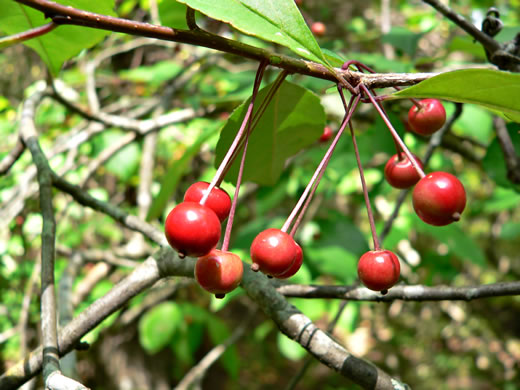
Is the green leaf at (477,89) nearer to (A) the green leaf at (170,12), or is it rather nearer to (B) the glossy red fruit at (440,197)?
(B) the glossy red fruit at (440,197)

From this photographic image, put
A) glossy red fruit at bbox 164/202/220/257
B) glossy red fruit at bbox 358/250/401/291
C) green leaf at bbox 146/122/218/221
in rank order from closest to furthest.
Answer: glossy red fruit at bbox 164/202/220/257 < glossy red fruit at bbox 358/250/401/291 < green leaf at bbox 146/122/218/221

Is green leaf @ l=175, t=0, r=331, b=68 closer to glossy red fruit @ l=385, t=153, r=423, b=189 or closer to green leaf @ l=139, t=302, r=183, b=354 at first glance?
glossy red fruit @ l=385, t=153, r=423, b=189

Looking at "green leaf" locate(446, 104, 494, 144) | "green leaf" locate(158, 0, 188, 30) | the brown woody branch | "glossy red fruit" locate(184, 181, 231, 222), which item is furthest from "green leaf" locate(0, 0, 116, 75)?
"green leaf" locate(446, 104, 494, 144)

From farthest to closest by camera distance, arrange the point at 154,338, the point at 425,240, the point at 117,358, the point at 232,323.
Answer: the point at 232,323 < the point at 425,240 < the point at 117,358 < the point at 154,338

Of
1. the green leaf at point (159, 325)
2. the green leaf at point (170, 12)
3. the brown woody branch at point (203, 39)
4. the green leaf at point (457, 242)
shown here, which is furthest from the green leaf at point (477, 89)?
the green leaf at point (159, 325)

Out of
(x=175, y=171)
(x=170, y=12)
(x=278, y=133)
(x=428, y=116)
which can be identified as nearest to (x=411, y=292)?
(x=428, y=116)

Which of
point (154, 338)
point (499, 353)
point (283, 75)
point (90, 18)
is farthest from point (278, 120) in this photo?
point (499, 353)

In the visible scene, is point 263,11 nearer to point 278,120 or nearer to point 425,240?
point 278,120
